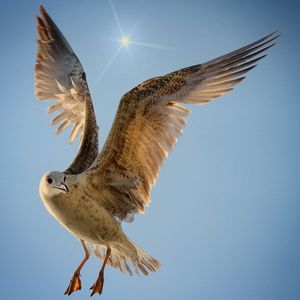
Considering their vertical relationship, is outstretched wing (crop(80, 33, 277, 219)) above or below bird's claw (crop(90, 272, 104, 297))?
above

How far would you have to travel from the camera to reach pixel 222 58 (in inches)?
296

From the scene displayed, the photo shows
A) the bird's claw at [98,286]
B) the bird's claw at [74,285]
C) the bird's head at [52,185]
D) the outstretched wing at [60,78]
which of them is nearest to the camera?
the bird's head at [52,185]

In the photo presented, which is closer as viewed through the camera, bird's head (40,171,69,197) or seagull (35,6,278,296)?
bird's head (40,171,69,197)

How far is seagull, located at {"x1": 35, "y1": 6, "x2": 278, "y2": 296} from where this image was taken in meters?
6.66

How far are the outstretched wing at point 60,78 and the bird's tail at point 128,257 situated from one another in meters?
2.77

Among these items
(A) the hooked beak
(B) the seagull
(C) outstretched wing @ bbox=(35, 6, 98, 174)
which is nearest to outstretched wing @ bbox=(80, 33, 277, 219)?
(B) the seagull

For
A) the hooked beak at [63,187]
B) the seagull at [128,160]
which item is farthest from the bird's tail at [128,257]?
the hooked beak at [63,187]

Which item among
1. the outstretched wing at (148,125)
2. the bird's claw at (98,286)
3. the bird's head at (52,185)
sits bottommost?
the bird's claw at (98,286)

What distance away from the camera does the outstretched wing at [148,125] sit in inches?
275

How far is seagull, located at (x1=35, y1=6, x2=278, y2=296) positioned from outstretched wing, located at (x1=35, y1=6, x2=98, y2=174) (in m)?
1.61

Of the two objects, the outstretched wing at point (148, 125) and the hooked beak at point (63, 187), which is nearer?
the hooked beak at point (63, 187)

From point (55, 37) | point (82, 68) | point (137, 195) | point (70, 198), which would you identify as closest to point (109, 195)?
point (137, 195)

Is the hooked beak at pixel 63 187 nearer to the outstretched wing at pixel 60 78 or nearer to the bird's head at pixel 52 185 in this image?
the bird's head at pixel 52 185

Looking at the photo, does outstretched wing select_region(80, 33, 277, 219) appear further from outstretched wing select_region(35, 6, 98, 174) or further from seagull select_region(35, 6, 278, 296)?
outstretched wing select_region(35, 6, 98, 174)
